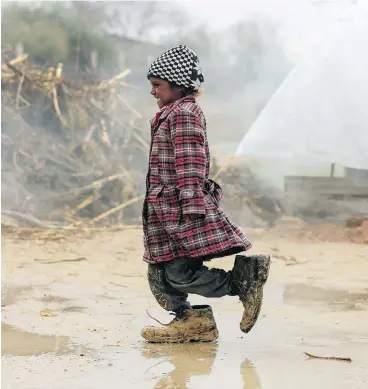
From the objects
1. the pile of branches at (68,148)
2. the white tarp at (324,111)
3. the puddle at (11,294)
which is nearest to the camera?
the puddle at (11,294)

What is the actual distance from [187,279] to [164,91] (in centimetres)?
72

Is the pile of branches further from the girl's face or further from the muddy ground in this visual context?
the girl's face

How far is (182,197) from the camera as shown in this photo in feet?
9.85

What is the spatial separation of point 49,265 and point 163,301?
2351 millimetres

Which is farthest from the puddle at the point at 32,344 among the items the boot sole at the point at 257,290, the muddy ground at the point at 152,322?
the boot sole at the point at 257,290

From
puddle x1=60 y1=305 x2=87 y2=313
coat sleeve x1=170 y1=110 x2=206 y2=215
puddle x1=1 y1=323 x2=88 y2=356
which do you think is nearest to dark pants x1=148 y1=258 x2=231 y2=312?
coat sleeve x1=170 y1=110 x2=206 y2=215

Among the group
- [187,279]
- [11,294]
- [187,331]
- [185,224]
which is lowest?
[11,294]

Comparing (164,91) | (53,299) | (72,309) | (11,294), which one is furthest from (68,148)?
(164,91)

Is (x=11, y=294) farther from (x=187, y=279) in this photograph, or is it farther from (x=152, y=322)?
(x=187, y=279)

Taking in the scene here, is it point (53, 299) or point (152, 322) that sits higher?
point (152, 322)

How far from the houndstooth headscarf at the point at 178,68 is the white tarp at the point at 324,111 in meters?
3.84

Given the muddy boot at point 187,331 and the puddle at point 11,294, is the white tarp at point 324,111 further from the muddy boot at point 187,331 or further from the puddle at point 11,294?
the muddy boot at point 187,331

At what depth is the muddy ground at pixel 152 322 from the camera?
2.67 m

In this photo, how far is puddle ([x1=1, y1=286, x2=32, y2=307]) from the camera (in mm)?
4148
